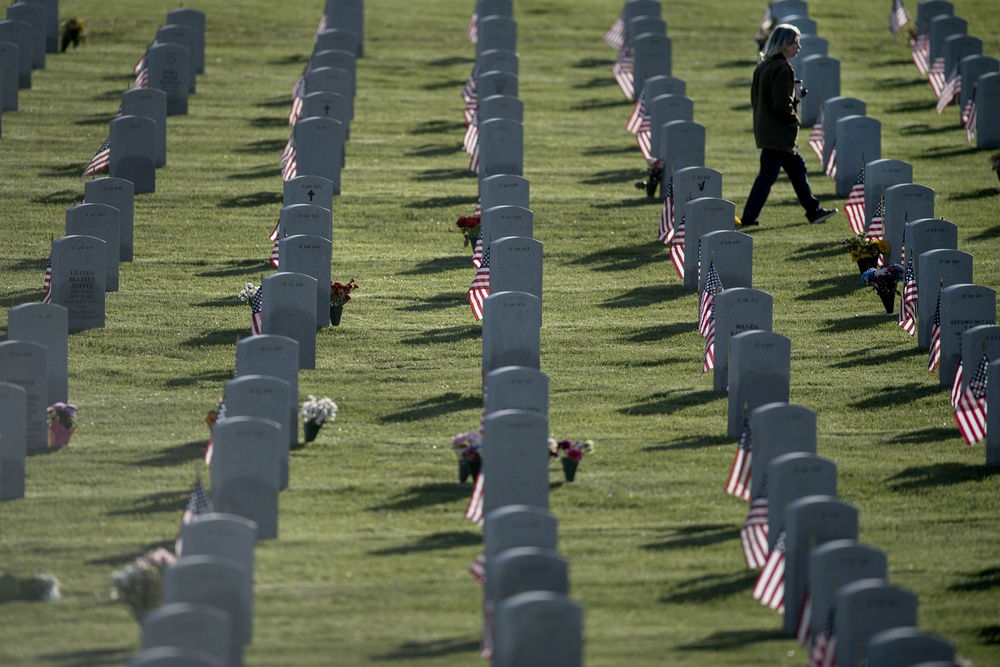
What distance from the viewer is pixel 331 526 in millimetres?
12164

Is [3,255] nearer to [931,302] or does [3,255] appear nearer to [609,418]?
[609,418]

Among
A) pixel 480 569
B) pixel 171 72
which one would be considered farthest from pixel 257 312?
pixel 171 72

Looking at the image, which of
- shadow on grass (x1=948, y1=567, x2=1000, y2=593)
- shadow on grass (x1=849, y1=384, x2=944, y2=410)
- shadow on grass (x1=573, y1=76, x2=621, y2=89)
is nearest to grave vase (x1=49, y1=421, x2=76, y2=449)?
shadow on grass (x1=849, y1=384, x2=944, y2=410)

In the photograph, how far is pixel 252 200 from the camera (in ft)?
70.5

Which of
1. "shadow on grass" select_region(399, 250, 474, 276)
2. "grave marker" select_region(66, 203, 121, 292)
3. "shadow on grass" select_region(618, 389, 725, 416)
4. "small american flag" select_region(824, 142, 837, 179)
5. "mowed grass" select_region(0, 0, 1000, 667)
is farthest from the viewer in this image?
"small american flag" select_region(824, 142, 837, 179)

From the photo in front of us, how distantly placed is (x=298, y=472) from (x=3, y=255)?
24.0 feet

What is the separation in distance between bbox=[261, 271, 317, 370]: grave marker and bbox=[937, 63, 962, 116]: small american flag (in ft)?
45.9

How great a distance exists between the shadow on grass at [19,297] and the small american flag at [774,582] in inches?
371

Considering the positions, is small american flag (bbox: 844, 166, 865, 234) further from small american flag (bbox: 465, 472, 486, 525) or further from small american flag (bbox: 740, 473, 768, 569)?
small american flag (bbox: 465, 472, 486, 525)

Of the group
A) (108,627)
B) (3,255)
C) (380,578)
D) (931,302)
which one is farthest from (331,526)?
(3,255)

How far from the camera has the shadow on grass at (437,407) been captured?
48.1ft

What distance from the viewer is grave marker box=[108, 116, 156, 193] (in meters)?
20.6

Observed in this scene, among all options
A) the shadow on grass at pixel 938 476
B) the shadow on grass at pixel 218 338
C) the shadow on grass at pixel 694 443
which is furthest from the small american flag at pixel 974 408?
the shadow on grass at pixel 218 338

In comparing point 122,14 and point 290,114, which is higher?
point 122,14
